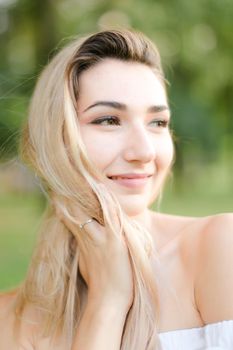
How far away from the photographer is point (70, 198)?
6.68 feet

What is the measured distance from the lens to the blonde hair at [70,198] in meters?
1.98

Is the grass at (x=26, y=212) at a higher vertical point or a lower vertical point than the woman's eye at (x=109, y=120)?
lower

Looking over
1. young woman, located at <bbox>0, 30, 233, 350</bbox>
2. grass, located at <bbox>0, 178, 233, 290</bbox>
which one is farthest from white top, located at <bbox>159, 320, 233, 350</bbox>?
grass, located at <bbox>0, 178, 233, 290</bbox>

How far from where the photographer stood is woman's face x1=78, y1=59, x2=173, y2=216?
6.51 feet

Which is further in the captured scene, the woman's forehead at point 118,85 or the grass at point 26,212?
the grass at point 26,212

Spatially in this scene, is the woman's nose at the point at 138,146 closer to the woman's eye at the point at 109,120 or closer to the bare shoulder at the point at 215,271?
the woman's eye at the point at 109,120

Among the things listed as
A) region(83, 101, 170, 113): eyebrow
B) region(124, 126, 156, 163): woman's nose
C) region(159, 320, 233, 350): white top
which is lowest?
region(159, 320, 233, 350): white top

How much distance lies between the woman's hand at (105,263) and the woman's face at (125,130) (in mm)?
112

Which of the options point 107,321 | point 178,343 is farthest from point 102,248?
point 178,343

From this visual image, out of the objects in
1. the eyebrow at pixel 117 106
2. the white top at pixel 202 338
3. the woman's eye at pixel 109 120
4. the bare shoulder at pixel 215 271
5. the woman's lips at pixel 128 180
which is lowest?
the white top at pixel 202 338

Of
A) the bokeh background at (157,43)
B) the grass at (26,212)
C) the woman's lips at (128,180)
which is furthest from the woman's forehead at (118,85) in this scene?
the grass at (26,212)

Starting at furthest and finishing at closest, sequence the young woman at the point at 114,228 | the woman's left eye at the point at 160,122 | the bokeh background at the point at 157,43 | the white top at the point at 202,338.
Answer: the bokeh background at the point at 157,43 → the woman's left eye at the point at 160,122 → the young woman at the point at 114,228 → the white top at the point at 202,338

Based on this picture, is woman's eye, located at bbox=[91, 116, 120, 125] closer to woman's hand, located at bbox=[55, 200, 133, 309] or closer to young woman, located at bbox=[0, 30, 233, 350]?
young woman, located at bbox=[0, 30, 233, 350]

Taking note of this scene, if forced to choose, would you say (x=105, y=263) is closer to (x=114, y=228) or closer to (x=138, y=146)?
(x=114, y=228)
